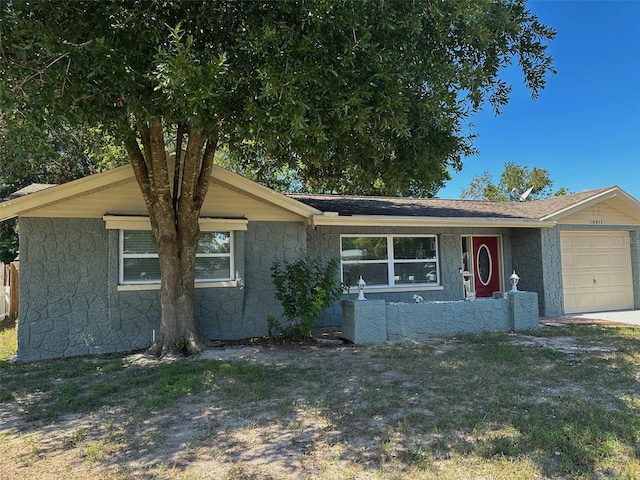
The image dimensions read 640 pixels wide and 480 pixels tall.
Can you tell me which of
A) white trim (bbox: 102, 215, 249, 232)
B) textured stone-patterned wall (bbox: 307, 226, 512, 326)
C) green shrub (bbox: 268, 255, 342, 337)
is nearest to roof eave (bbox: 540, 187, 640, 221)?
textured stone-patterned wall (bbox: 307, 226, 512, 326)

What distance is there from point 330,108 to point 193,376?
423 centimetres

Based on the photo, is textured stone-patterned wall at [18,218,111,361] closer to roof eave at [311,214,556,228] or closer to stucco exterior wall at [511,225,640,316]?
roof eave at [311,214,556,228]

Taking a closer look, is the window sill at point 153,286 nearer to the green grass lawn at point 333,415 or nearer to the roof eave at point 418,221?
the green grass lawn at point 333,415

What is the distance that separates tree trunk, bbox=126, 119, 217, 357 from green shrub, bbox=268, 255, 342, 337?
5.69ft

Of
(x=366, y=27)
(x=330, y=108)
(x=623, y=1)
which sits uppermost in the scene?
(x=623, y=1)

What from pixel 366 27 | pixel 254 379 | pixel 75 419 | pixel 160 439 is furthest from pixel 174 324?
pixel 366 27

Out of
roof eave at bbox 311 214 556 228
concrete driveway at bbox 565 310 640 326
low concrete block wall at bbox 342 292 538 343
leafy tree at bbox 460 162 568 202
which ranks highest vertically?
leafy tree at bbox 460 162 568 202

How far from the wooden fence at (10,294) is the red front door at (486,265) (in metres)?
13.0

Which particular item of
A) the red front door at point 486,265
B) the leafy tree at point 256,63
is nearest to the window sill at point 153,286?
the leafy tree at point 256,63

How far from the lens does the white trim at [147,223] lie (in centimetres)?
849

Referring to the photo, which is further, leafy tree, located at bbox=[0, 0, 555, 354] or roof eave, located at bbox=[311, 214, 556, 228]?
roof eave, located at bbox=[311, 214, 556, 228]

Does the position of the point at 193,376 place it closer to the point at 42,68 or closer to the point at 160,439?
the point at 160,439

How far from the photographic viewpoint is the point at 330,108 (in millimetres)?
6066

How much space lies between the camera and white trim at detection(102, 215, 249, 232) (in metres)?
8.49
